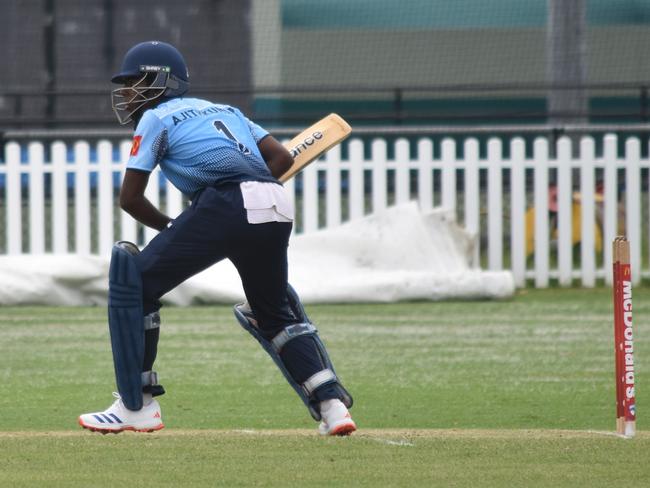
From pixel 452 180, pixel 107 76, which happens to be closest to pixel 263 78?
pixel 107 76

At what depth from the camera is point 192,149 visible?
6020 millimetres

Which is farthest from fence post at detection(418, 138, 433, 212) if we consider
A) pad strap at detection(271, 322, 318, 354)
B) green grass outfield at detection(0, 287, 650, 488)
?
pad strap at detection(271, 322, 318, 354)

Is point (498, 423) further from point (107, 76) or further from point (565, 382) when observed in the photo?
point (107, 76)

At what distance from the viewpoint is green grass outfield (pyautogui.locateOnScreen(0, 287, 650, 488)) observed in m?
5.49

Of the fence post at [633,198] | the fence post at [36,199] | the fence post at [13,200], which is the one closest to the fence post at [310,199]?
the fence post at [36,199]

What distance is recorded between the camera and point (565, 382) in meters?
8.55

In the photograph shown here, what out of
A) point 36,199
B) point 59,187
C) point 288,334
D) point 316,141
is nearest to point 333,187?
point 59,187

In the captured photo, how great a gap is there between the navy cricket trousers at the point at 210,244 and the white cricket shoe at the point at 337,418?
63 centimetres

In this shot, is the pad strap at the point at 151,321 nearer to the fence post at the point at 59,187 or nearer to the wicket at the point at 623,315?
the wicket at the point at 623,315

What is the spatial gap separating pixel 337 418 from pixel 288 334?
A: 0.42 m

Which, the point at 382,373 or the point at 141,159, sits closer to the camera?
the point at 141,159

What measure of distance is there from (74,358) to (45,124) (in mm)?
9739

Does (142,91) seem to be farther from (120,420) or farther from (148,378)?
(120,420)

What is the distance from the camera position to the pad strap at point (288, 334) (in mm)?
6234
